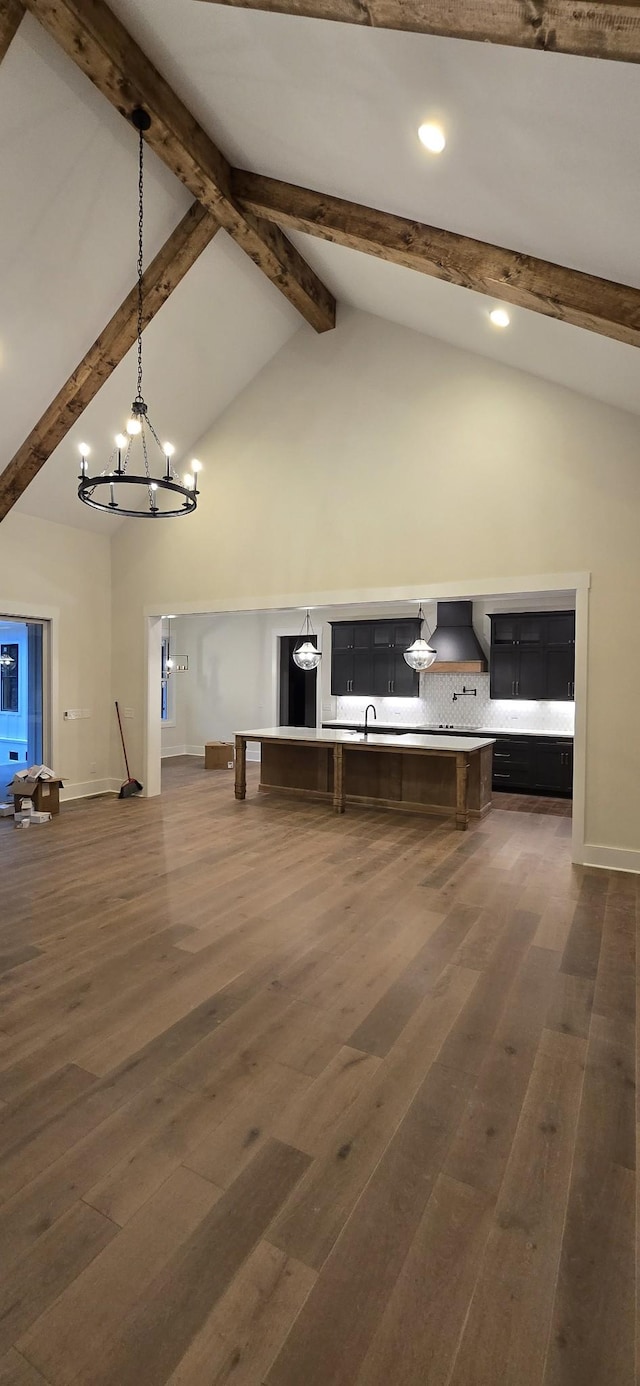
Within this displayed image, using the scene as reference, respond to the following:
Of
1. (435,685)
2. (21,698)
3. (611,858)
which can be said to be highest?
(435,685)

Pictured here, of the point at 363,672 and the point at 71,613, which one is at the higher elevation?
A: the point at 71,613

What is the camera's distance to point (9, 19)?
3.21 m

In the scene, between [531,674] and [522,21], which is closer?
[522,21]

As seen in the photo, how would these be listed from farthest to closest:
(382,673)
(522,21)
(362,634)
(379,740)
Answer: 1. (362,634)
2. (382,673)
3. (379,740)
4. (522,21)

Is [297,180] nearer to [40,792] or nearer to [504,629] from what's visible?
[504,629]

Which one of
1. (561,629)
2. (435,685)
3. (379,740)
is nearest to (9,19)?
(379,740)

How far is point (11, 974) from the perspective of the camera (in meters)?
3.13

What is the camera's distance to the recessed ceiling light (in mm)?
2790

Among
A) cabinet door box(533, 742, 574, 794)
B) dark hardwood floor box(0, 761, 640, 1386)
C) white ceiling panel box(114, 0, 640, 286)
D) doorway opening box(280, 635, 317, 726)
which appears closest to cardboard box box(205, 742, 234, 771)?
doorway opening box(280, 635, 317, 726)

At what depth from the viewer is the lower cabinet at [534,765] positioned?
25.6 ft

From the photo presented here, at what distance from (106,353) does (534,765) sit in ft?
21.4

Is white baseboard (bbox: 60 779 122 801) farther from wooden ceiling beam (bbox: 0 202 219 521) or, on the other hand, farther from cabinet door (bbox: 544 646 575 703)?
cabinet door (bbox: 544 646 575 703)

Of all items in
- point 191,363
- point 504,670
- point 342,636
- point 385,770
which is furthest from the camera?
point 342,636

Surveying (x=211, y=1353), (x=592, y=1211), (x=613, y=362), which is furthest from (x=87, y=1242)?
(x=613, y=362)
